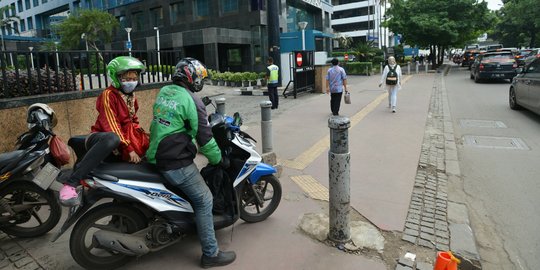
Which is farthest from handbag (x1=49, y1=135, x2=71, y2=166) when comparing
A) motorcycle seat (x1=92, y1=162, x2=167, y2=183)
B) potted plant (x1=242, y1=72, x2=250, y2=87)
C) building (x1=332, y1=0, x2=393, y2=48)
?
building (x1=332, y1=0, x2=393, y2=48)

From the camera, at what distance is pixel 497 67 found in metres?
18.7

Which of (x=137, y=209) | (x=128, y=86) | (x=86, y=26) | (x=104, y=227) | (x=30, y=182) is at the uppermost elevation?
(x=86, y=26)

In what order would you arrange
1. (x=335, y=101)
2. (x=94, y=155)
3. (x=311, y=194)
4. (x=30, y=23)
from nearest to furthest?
(x=94, y=155), (x=311, y=194), (x=335, y=101), (x=30, y=23)

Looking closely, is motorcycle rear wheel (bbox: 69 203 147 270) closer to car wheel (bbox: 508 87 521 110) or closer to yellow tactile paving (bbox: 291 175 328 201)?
yellow tactile paving (bbox: 291 175 328 201)

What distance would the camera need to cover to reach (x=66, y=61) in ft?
17.4

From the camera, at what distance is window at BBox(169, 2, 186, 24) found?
3691cm

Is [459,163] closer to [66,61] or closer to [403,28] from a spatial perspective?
[66,61]

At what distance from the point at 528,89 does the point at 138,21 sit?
129 feet

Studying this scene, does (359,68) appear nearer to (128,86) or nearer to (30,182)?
(128,86)

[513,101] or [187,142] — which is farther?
[513,101]

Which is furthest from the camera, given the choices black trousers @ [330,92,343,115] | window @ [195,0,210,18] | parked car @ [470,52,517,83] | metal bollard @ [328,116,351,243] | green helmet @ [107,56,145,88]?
window @ [195,0,210,18]

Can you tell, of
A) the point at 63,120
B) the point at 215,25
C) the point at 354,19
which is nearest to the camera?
the point at 63,120

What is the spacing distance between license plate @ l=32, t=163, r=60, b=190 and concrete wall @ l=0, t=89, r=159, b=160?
3.74ft

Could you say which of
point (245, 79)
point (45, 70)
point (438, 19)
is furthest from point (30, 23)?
point (45, 70)
